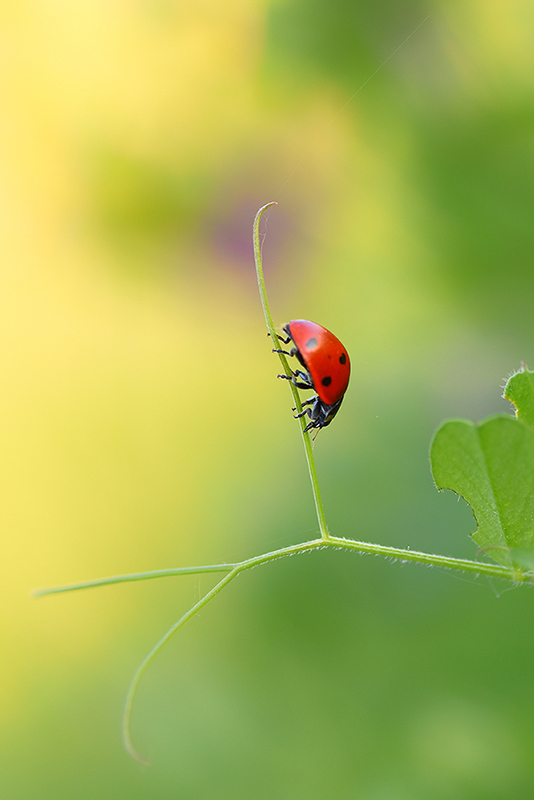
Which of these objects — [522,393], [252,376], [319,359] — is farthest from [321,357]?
[252,376]

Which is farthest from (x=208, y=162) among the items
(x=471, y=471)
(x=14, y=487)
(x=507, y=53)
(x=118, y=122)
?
(x=471, y=471)

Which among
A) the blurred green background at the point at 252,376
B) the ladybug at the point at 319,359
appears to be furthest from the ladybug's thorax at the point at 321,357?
the blurred green background at the point at 252,376

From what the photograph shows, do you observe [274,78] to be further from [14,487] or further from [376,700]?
[14,487]

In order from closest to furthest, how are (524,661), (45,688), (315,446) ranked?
1. (524,661)
2. (315,446)
3. (45,688)

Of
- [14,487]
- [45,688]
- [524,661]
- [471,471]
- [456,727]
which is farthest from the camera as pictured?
[14,487]

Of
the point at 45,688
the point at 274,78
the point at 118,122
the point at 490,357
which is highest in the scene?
the point at 118,122

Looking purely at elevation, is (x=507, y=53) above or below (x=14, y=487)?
above
